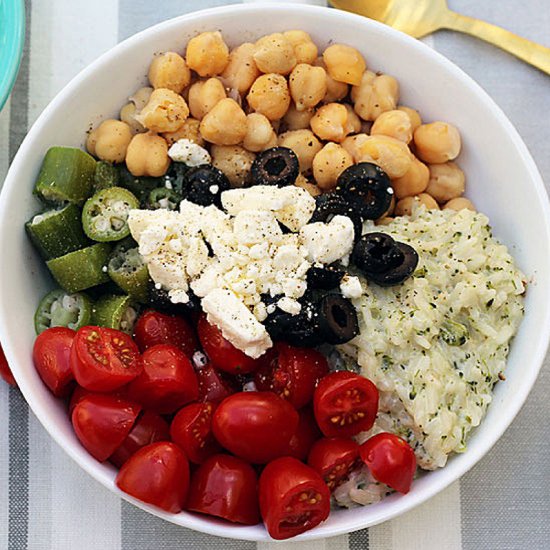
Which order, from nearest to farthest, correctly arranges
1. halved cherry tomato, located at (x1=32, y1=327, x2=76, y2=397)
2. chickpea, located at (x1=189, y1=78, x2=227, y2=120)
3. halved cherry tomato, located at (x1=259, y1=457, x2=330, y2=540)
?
halved cherry tomato, located at (x1=259, y1=457, x2=330, y2=540) → halved cherry tomato, located at (x1=32, y1=327, x2=76, y2=397) → chickpea, located at (x1=189, y1=78, x2=227, y2=120)

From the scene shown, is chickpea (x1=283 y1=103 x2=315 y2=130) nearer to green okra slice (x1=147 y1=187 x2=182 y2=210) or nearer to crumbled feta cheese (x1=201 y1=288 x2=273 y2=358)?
green okra slice (x1=147 y1=187 x2=182 y2=210)

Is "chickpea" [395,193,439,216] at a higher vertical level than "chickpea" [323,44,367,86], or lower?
lower

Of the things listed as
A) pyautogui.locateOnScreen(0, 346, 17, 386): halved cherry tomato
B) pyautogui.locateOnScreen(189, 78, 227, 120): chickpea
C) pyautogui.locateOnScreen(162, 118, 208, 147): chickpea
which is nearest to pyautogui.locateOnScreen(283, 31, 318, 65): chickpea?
pyautogui.locateOnScreen(189, 78, 227, 120): chickpea

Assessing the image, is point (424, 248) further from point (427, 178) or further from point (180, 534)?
point (180, 534)

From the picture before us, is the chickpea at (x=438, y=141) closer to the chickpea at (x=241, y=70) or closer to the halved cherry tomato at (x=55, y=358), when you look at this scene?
the chickpea at (x=241, y=70)

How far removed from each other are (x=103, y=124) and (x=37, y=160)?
214 mm

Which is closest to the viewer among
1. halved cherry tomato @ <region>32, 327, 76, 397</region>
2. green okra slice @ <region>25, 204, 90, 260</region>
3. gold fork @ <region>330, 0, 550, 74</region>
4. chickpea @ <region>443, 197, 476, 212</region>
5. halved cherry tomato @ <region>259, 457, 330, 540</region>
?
halved cherry tomato @ <region>259, 457, 330, 540</region>

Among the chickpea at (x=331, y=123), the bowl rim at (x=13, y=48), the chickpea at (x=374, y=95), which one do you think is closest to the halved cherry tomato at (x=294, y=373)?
the chickpea at (x=331, y=123)

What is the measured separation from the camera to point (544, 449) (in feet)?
8.00

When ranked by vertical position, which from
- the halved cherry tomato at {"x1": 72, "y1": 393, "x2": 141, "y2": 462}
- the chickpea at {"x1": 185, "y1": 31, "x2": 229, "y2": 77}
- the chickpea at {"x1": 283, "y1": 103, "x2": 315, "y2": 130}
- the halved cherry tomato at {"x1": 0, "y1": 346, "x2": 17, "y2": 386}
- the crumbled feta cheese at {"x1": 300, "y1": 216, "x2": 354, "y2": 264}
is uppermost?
the chickpea at {"x1": 185, "y1": 31, "x2": 229, "y2": 77}

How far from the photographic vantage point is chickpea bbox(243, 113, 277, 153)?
7.36 feet

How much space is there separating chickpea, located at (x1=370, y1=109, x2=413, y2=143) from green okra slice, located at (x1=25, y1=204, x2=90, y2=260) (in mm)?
832

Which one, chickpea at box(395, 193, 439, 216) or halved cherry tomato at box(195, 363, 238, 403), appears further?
chickpea at box(395, 193, 439, 216)

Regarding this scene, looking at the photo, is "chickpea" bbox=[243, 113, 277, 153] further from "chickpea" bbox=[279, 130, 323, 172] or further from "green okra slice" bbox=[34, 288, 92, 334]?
"green okra slice" bbox=[34, 288, 92, 334]
